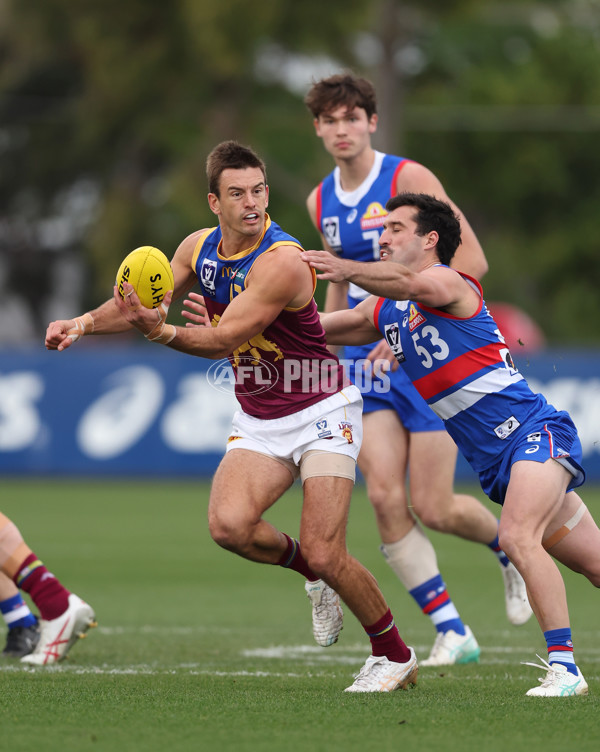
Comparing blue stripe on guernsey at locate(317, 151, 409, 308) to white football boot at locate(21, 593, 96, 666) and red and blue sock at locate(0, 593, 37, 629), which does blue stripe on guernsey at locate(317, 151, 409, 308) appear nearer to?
white football boot at locate(21, 593, 96, 666)

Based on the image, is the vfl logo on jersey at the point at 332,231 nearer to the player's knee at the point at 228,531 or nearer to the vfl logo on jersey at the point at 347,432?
the vfl logo on jersey at the point at 347,432

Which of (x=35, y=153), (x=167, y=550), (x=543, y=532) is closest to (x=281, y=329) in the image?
(x=543, y=532)

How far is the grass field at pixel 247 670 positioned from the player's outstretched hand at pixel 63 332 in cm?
155

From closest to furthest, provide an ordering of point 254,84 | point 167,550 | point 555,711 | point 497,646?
point 555,711 → point 497,646 → point 167,550 → point 254,84

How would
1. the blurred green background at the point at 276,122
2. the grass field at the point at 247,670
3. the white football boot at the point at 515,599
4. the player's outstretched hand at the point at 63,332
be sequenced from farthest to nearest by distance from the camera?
the blurred green background at the point at 276,122, the white football boot at the point at 515,599, the player's outstretched hand at the point at 63,332, the grass field at the point at 247,670

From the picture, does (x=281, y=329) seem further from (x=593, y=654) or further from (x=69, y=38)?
(x=69, y=38)

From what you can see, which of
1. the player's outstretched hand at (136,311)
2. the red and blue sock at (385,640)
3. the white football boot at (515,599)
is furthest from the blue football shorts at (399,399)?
the player's outstretched hand at (136,311)

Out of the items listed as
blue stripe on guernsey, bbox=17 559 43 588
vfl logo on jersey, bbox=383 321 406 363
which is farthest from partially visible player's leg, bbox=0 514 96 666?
vfl logo on jersey, bbox=383 321 406 363

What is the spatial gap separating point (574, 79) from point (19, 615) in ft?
101

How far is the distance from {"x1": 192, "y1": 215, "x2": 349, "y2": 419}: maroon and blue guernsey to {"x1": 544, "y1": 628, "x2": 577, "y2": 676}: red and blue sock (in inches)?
61.0

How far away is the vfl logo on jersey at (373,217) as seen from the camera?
7.66 m

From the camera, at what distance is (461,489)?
59.5ft

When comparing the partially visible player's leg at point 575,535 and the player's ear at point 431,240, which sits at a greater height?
the player's ear at point 431,240

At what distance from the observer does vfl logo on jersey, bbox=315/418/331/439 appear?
6285 millimetres
